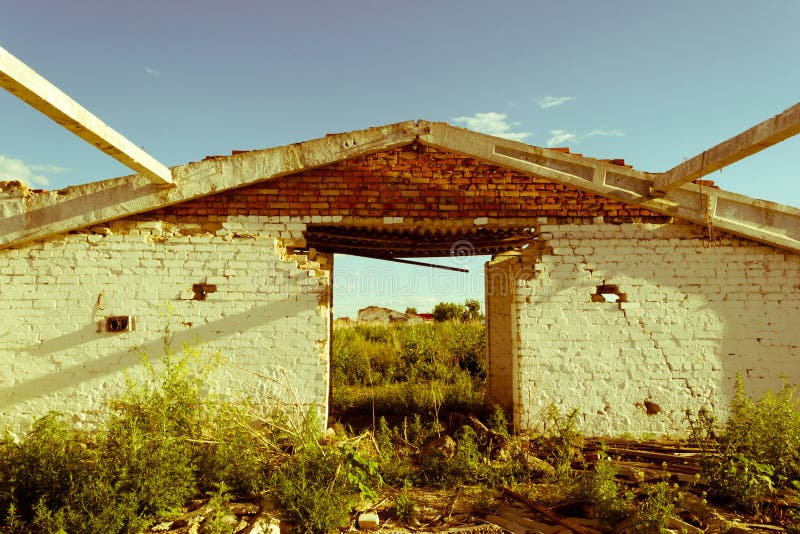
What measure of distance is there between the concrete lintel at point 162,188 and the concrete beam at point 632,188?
36.4 inches

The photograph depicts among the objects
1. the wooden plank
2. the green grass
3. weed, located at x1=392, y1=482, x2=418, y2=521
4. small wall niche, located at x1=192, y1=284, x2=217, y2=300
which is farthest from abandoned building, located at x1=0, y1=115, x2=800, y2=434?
the green grass

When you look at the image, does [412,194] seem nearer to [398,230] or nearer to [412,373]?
[398,230]

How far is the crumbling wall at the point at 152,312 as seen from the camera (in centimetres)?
588

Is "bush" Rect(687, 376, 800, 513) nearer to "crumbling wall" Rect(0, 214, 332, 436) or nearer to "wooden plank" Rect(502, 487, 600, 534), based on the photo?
"wooden plank" Rect(502, 487, 600, 534)

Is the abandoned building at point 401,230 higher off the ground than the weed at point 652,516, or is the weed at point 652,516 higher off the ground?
the abandoned building at point 401,230

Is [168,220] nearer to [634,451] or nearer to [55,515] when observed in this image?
[55,515]

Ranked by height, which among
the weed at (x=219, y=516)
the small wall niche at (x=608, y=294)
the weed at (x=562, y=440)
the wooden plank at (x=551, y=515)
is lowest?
the wooden plank at (x=551, y=515)

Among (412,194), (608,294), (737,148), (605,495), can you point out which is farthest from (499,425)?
(737,148)

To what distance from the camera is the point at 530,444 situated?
19.4 feet

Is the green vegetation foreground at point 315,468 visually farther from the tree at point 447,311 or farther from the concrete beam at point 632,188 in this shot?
the tree at point 447,311

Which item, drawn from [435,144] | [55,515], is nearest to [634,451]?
[435,144]

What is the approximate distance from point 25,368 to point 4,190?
2.15 metres

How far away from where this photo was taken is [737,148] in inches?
192


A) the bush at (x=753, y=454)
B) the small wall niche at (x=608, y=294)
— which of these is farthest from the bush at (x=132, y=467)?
the bush at (x=753, y=454)
